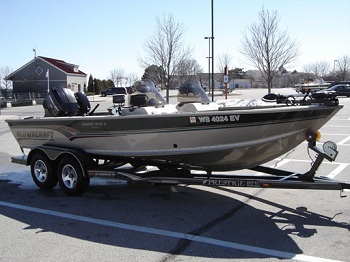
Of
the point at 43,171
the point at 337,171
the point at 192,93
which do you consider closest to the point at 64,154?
the point at 43,171

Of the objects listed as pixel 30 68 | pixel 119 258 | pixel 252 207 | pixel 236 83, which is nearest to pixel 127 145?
pixel 252 207

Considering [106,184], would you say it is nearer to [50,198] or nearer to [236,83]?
[50,198]

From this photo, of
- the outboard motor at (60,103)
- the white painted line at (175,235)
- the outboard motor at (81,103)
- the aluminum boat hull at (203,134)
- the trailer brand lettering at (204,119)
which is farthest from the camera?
the outboard motor at (81,103)

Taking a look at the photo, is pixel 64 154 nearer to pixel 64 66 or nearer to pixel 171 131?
pixel 171 131

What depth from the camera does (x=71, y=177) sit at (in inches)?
290

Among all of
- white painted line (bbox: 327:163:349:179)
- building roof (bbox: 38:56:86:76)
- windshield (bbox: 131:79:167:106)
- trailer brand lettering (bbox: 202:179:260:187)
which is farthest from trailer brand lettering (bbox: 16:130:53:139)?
building roof (bbox: 38:56:86:76)

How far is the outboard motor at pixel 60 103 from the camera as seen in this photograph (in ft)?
26.6

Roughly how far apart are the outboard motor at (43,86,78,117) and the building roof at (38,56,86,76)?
61076 mm

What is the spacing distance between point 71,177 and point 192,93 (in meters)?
2.74

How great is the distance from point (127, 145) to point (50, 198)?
1.67m

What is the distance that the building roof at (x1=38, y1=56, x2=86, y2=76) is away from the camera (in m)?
67.4

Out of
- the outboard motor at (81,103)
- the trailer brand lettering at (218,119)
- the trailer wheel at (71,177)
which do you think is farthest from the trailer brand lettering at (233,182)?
the outboard motor at (81,103)

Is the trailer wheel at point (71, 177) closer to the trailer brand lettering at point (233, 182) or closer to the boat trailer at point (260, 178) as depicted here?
the boat trailer at point (260, 178)

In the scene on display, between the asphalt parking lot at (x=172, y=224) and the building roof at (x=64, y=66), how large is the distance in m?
62.4
